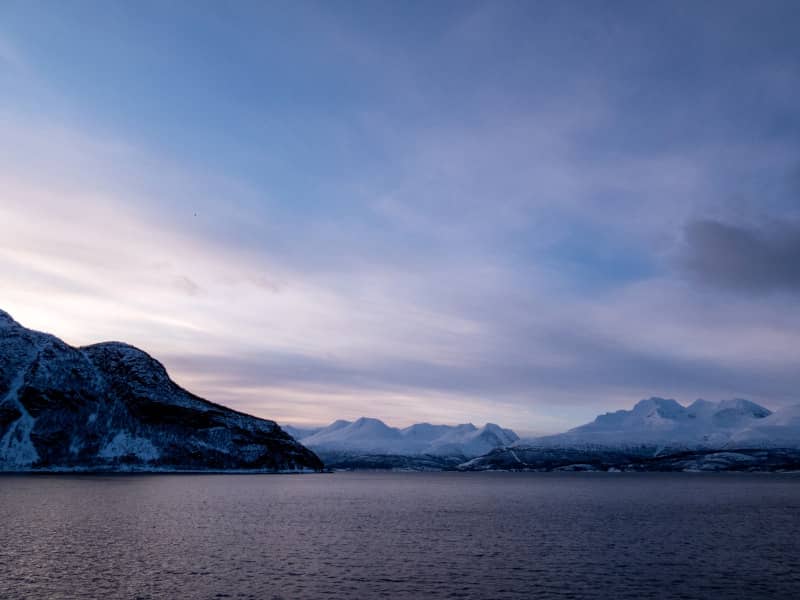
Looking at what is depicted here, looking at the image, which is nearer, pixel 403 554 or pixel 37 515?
pixel 403 554

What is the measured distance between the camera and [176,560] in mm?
66125

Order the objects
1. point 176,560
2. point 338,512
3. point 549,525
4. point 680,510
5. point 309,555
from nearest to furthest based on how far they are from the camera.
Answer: point 176,560
point 309,555
point 549,525
point 338,512
point 680,510

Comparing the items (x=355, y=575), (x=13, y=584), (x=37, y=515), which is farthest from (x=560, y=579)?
(x=37, y=515)

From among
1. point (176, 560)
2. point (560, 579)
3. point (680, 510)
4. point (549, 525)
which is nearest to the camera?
point (560, 579)

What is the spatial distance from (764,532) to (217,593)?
83.2m

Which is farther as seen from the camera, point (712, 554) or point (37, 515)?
point (37, 515)

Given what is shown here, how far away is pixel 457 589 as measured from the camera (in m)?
53.1

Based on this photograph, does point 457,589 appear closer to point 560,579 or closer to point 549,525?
point 560,579

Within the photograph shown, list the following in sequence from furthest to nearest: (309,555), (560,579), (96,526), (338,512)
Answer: (338,512) → (96,526) → (309,555) → (560,579)

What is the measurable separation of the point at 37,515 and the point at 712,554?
102m

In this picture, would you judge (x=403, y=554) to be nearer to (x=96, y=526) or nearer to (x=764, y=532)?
(x=96, y=526)

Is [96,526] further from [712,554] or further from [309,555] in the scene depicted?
[712,554]

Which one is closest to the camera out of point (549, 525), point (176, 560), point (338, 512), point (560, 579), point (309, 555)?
point (560, 579)

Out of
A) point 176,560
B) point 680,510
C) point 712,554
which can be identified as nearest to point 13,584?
point 176,560
